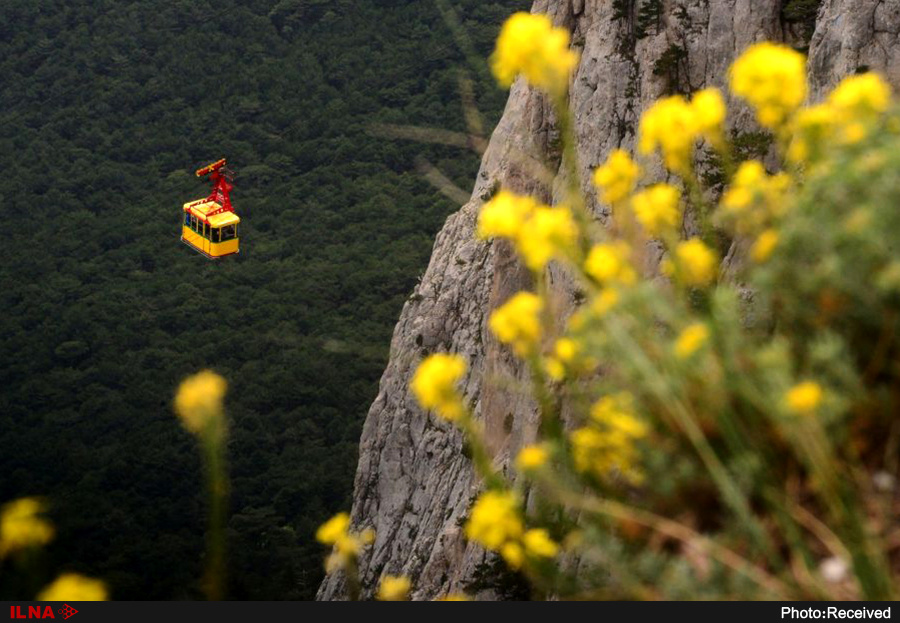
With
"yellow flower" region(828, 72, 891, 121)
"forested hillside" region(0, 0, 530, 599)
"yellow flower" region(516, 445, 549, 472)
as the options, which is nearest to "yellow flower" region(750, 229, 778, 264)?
"yellow flower" region(828, 72, 891, 121)

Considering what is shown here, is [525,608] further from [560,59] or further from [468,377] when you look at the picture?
[468,377]

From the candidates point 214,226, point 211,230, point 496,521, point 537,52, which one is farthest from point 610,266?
point 211,230

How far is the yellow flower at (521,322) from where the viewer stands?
448 cm

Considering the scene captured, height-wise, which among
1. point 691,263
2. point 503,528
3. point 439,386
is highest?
point 691,263

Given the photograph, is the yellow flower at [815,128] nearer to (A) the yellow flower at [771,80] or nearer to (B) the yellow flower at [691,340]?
(A) the yellow flower at [771,80]

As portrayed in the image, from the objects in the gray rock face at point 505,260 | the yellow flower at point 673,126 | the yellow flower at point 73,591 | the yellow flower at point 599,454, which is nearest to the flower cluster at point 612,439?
the yellow flower at point 599,454

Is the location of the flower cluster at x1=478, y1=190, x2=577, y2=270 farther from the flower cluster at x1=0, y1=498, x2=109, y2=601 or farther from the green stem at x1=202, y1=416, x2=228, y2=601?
the flower cluster at x1=0, y1=498, x2=109, y2=601

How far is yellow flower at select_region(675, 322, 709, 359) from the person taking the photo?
434 centimetres

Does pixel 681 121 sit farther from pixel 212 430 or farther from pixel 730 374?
pixel 212 430

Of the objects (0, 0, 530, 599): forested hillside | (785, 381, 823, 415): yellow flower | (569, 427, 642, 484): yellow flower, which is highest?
(785, 381, 823, 415): yellow flower

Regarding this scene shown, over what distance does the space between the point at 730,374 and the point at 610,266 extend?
59 cm

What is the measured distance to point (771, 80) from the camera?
4734mm

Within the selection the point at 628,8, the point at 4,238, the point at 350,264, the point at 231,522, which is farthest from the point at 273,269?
the point at 628,8

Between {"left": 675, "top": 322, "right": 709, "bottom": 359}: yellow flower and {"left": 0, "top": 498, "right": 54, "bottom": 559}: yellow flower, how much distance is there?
236cm
